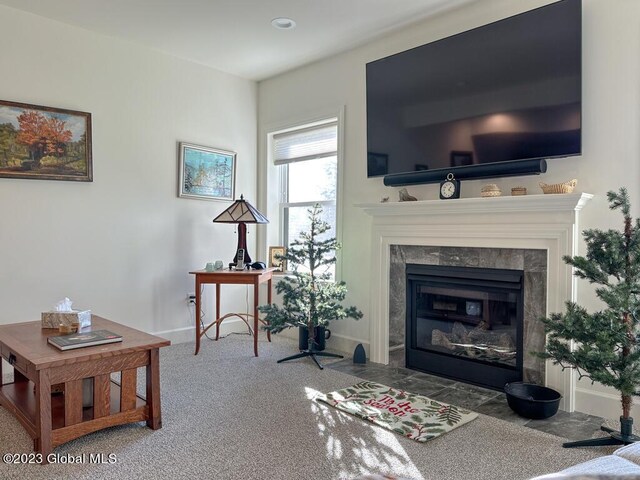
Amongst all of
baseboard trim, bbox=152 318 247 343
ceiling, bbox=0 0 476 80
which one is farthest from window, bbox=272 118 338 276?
baseboard trim, bbox=152 318 247 343

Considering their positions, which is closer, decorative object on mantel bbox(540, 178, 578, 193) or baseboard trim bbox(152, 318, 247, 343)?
decorative object on mantel bbox(540, 178, 578, 193)

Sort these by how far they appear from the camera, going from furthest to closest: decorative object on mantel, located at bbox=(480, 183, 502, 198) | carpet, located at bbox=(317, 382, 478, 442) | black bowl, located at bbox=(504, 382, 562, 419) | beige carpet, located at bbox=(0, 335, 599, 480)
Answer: decorative object on mantel, located at bbox=(480, 183, 502, 198) < black bowl, located at bbox=(504, 382, 562, 419) < carpet, located at bbox=(317, 382, 478, 442) < beige carpet, located at bbox=(0, 335, 599, 480)

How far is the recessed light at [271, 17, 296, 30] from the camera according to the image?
3.43 m

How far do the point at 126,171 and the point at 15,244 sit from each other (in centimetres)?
101

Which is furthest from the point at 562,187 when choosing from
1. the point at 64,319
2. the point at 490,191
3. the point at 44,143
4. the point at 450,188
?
the point at 44,143

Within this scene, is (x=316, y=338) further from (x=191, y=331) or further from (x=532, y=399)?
(x=532, y=399)

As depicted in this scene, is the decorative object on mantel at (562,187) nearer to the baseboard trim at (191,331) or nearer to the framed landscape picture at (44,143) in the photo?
the baseboard trim at (191,331)

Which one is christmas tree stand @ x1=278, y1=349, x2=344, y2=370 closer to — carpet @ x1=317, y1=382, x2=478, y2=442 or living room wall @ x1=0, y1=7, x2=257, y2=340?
carpet @ x1=317, y1=382, x2=478, y2=442

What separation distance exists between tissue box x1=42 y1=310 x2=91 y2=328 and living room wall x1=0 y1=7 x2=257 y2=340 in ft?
3.00

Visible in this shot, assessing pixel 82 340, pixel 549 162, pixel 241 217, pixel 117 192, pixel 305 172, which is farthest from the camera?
pixel 305 172

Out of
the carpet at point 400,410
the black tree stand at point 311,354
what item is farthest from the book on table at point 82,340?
the black tree stand at point 311,354

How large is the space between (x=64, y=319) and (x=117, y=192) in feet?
4.96

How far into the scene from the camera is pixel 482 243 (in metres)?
3.06

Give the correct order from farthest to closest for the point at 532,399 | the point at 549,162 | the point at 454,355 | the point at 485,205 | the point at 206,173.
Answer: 1. the point at 206,173
2. the point at 454,355
3. the point at 485,205
4. the point at 549,162
5. the point at 532,399
